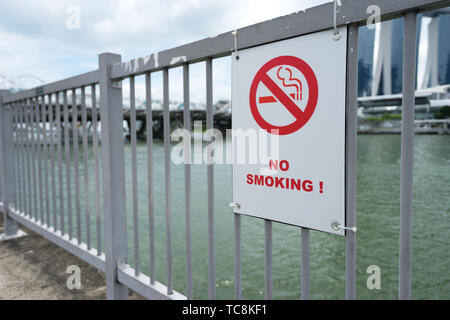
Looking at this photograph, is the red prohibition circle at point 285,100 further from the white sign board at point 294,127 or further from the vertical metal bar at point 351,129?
the vertical metal bar at point 351,129

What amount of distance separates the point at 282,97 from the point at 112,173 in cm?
117

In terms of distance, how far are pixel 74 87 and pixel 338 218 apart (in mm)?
1835

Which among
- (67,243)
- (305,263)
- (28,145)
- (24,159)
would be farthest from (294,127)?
(24,159)

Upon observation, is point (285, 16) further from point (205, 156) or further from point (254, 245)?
point (254, 245)

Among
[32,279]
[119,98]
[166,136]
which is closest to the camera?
[166,136]

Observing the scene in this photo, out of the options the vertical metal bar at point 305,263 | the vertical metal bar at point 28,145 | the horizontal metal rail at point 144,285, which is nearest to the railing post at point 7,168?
the vertical metal bar at point 28,145

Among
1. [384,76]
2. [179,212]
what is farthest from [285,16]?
[179,212]

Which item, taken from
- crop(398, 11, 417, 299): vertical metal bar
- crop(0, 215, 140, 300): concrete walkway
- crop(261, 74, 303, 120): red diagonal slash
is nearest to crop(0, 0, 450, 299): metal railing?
crop(398, 11, 417, 299): vertical metal bar

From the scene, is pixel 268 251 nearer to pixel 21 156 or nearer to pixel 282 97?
pixel 282 97

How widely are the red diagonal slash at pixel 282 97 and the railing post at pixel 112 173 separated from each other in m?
1.04

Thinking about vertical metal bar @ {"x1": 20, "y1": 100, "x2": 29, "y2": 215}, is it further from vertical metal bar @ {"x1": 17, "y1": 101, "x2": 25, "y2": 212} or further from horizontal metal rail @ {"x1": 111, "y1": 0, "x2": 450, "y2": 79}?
horizontal metal rail @ {"x1": 111, "y1": 0, "x2": 450, "y2": 79}

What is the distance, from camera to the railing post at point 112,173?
6.27ft

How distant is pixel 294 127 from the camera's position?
1.12 metres

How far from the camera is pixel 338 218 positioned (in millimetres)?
1048
